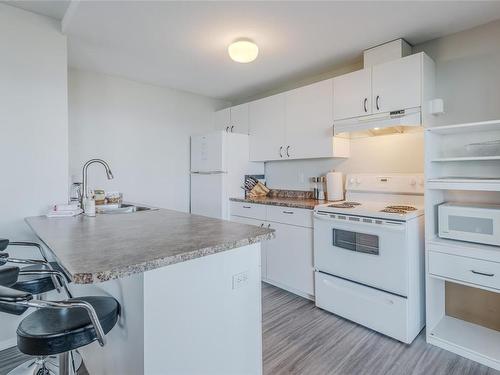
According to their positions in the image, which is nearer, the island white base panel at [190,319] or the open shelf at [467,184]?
the island white base panel at [190,319]

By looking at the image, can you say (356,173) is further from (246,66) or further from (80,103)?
(80,103)

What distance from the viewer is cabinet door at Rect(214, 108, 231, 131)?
158 inches

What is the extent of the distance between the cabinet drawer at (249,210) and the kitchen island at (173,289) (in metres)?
1.55

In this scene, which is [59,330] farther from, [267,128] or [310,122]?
[267,128]

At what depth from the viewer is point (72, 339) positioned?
1.04m

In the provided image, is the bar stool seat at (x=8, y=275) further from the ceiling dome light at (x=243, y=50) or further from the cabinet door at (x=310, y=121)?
the cabinet door at (x=310, y=121)

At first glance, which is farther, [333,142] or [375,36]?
[333,142]

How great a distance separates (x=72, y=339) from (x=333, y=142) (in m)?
2.52

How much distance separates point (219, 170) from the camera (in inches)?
136

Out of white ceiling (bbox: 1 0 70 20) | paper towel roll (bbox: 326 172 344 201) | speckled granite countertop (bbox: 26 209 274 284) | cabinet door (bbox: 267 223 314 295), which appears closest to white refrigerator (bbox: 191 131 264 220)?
cabinet door (bbox: 267 223 314 295)

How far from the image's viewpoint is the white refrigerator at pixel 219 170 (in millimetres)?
3453

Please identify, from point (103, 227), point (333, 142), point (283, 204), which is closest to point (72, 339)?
point (103, 227)

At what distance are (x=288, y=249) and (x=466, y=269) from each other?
1440mm

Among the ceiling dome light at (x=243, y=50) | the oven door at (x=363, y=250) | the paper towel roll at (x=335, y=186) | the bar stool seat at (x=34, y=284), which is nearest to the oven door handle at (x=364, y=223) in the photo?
the oven door at (x=363, y=250)
